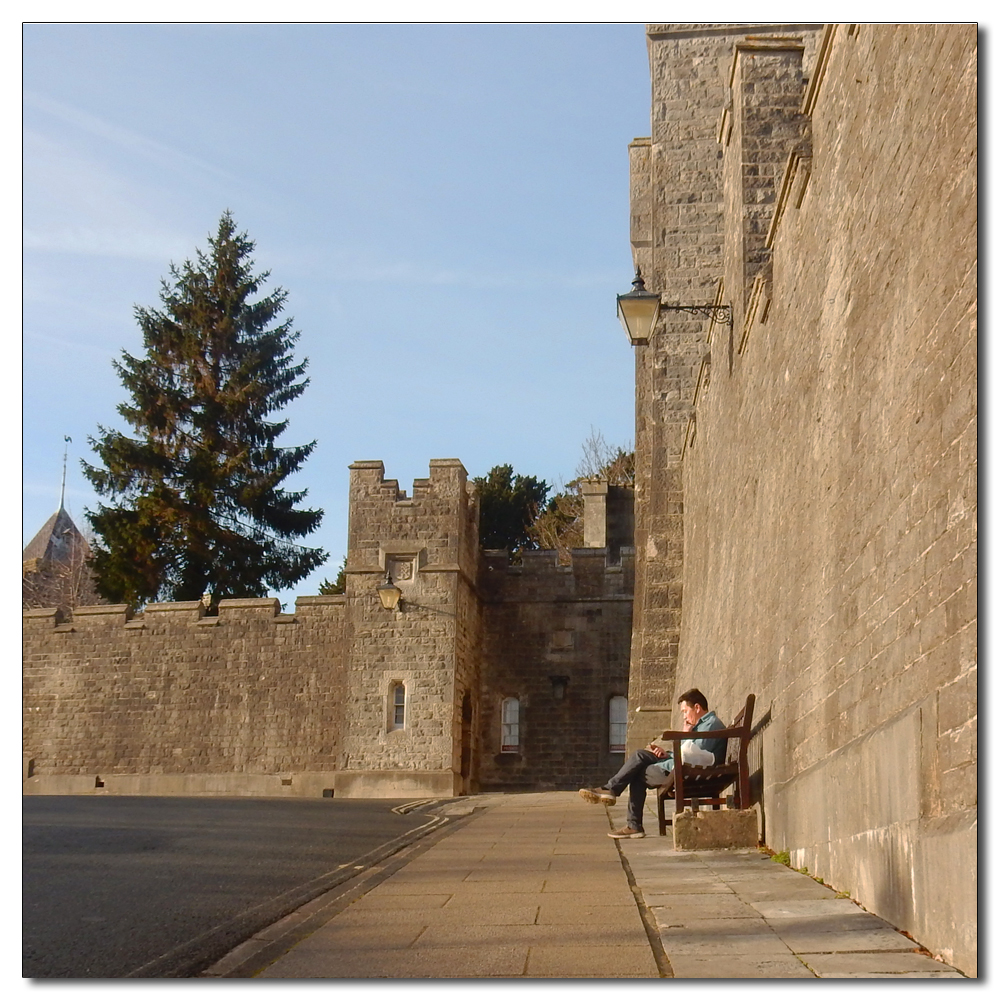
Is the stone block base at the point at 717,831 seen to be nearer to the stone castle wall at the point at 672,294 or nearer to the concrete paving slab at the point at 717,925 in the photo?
the concrete paving slab at the point at 717,925

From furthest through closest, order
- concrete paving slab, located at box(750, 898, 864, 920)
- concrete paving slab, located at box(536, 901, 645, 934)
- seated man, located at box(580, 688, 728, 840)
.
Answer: seated man, located at box(580, 688, 728, 840)
concrete paving slab, located at box(536, 901, 645, 934)
concrete paving slab, located at box(750, 898, 864, 920)

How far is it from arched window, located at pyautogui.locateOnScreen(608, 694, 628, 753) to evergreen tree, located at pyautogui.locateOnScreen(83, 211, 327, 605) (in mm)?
8014

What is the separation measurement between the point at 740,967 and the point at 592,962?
51 cm

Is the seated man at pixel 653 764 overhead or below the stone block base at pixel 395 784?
overhead

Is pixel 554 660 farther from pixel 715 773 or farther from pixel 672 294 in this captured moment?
pixel 715 773

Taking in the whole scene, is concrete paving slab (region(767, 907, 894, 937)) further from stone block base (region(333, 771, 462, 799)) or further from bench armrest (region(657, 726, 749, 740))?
stone block base (region(333, 771, 462, 799))

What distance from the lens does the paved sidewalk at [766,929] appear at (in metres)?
4.17

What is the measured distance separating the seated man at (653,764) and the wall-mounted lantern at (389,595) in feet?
41.3

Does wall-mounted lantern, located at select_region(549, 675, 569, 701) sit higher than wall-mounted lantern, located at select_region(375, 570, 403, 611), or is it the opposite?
wall-mounted lantern, located at select_region(375, 570, 403, 611)

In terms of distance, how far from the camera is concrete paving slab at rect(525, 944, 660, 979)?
14.2 feet

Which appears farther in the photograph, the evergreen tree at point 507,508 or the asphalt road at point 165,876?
the evergreen tree at point 507,508

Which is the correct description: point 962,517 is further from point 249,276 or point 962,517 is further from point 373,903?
point 249,276

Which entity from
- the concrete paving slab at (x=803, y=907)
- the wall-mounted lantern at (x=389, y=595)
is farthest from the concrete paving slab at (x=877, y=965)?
the wall-mounted lantern at (x=389, y=595)

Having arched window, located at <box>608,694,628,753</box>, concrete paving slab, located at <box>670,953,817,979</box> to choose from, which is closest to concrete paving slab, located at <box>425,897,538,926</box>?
concrete paving slab, located at <box>670,953,817,979</box>
